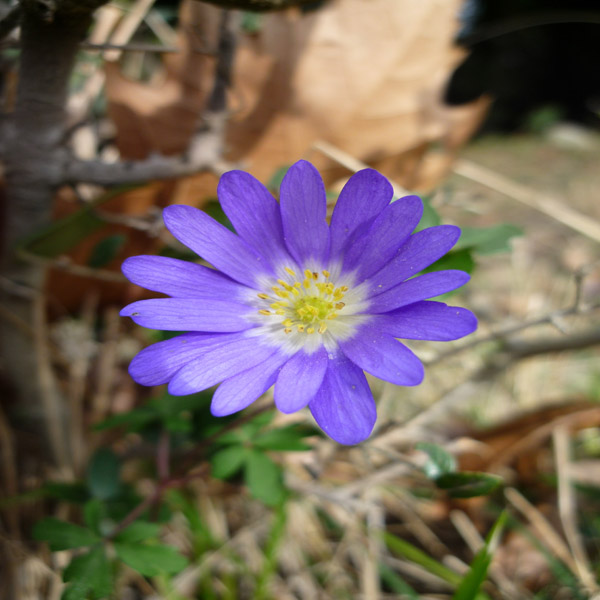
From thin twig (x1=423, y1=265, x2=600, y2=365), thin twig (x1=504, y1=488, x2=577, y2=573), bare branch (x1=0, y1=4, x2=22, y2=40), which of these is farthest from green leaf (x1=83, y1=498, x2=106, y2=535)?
thin twig (x1=504, y1=488, x2=577, y2=573)

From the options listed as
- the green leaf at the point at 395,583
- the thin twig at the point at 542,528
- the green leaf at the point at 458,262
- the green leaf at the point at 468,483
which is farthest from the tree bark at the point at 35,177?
the thin twig at the point at 542,528

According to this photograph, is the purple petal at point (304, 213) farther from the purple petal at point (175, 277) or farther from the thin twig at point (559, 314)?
the thin twig at point (559, 314)

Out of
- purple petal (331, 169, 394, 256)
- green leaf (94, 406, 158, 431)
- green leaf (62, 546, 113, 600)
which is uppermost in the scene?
purple petal (331, 169, 394, 256)

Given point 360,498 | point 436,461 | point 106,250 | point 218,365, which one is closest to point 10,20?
point 106,250

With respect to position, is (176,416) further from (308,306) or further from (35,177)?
(35,177)

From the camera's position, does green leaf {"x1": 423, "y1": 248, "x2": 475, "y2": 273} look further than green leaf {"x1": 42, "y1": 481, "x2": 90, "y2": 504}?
No

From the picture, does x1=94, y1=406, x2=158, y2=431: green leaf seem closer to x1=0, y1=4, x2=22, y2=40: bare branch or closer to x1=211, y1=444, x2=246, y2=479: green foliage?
x1=211, y1=444, x2=246, y2=479: green foliage
